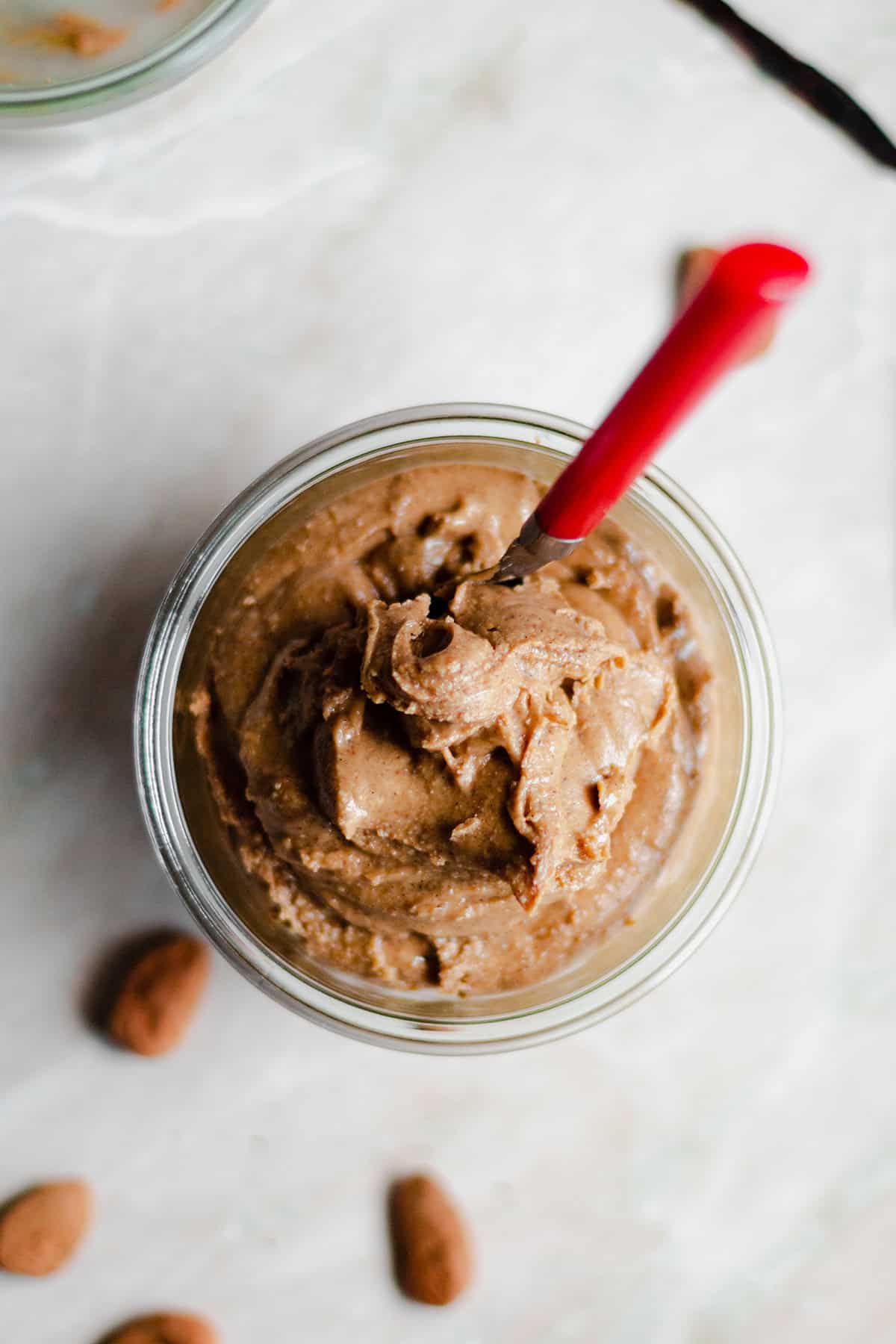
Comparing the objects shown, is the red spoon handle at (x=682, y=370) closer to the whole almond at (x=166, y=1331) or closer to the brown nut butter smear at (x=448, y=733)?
the brown nut butter smear at (x=448, y=733)

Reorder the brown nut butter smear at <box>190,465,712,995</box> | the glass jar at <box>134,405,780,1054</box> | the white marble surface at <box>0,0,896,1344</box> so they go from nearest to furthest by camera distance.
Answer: the brown nut butter smear at <box>190,465,712,995</box> → the glass jar at <box>134,405,780,1054</box> → the white marble surface at <box>0,0,896,1344</box>

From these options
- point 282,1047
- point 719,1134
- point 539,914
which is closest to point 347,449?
point 539,914

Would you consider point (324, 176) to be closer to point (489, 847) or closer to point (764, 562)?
point (764, 562)

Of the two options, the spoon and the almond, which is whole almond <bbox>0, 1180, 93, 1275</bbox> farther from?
the almond

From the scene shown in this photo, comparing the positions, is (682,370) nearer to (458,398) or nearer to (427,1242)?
(458,398)

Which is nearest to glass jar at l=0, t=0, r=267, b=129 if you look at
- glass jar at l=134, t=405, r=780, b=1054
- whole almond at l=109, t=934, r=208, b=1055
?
glass jar at l=134, t=405, r=780, b=1054

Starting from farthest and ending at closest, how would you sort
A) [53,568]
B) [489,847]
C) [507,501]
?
[53,568]
[507,501]
[489,847]
